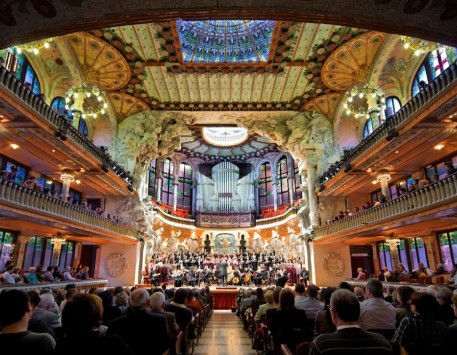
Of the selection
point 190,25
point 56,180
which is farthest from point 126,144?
point 190,25

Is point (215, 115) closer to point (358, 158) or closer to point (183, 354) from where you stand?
point (358, 158)

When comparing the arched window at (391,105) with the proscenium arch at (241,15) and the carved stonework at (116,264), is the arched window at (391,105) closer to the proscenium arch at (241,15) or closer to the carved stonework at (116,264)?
the proscenium arch at (241,15)

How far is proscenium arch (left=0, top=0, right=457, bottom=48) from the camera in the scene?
6.18 meters

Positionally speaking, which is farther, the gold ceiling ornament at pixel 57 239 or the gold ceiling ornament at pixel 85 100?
the gold ceiling ornament at pixel 57 239


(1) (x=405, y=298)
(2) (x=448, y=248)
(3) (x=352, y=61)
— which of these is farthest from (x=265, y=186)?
(1) (x=405, y=298)

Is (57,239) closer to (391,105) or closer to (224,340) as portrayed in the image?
(224,340)

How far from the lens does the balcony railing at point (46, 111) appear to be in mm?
9109

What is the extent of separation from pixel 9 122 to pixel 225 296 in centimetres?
1221

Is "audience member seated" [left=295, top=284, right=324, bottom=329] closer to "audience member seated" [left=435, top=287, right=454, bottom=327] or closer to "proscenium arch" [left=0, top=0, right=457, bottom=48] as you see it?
"audience member seated" [left=435, top=287, right=454, bottom=327]

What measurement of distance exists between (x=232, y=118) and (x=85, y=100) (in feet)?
29.2

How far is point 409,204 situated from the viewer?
432 inches

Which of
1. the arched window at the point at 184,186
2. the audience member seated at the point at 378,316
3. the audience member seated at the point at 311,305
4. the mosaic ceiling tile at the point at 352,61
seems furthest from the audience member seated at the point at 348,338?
the arched window at the point at 184,186

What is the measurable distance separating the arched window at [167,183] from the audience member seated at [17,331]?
27979 millimetres

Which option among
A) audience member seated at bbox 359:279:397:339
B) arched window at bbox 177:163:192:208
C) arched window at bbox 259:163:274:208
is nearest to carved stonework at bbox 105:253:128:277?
arched window at bbox 177:163:192:208
